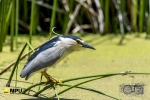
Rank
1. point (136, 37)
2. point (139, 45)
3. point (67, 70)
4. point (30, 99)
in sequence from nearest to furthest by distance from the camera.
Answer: point (30, 99)
point (67, 70)
point (139, 45)
point (136, 37)

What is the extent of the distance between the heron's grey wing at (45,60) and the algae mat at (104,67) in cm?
13

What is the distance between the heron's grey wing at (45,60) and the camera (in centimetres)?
195

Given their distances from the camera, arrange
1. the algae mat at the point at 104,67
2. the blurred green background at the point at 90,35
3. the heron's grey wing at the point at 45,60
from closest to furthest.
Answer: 1. the heron's grey wing at the point at 45,60
2. the algae mat at the point at 104,67
3. the blurred green background at the point at 90,35

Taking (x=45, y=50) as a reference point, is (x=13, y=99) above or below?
below

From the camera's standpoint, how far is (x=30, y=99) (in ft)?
6.45

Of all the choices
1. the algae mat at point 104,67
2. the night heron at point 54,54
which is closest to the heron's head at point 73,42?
the night heron at point 54,54

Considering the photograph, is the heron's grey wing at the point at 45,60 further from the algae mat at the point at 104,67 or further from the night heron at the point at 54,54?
the algae mat at the point at 104,67

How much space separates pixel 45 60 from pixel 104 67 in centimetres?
84

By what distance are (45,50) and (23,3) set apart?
221 centimetres

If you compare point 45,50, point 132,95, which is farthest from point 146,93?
point 45,50

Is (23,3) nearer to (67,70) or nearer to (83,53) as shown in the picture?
(83,53)

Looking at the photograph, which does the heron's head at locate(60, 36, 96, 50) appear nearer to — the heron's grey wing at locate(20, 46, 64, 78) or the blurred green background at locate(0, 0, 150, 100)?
the heron's grey wing at locate(20, 46, 64, 78)

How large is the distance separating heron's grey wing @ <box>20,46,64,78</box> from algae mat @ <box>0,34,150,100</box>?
0.13 metres

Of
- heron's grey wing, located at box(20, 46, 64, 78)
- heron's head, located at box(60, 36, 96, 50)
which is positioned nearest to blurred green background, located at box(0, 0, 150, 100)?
heron's grey wing, located at box(20, 46, 64, 78)
